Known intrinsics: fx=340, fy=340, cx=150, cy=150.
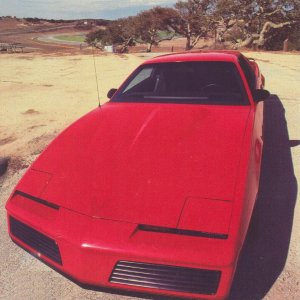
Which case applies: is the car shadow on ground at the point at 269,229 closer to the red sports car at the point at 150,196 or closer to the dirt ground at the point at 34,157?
the dirt ground at the point at 34,157

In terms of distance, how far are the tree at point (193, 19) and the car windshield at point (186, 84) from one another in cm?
3184

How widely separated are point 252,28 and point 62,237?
3101cm

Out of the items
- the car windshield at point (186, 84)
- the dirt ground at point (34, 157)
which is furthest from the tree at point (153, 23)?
the car windshield at point (186, 84)

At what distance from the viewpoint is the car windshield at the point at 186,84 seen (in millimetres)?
3490

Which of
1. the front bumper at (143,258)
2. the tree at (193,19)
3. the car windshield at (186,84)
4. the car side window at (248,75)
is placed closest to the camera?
the front bumper at (143,258)

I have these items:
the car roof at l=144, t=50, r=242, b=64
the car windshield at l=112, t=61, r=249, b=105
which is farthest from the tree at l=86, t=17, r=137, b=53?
the car windshield at l=112, t=61, r=249, b=105

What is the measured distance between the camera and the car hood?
221 centimetres

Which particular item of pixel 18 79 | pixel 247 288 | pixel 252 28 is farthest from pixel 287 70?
pixel 252 28

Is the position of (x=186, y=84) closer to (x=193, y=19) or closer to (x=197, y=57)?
(x=197, y=57)

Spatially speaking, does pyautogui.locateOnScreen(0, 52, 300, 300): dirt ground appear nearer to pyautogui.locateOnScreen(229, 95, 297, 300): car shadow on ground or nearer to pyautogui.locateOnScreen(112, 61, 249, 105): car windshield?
pyautogui.locateOnScreen(229, 95, 297, 300): car shadow on ground

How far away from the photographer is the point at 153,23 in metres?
40.7

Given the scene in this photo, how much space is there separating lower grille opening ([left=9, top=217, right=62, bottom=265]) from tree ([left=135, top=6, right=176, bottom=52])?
39.6 m

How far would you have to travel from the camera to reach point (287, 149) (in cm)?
485

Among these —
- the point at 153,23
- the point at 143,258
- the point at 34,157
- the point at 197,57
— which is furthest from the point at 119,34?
the point at 143,258
